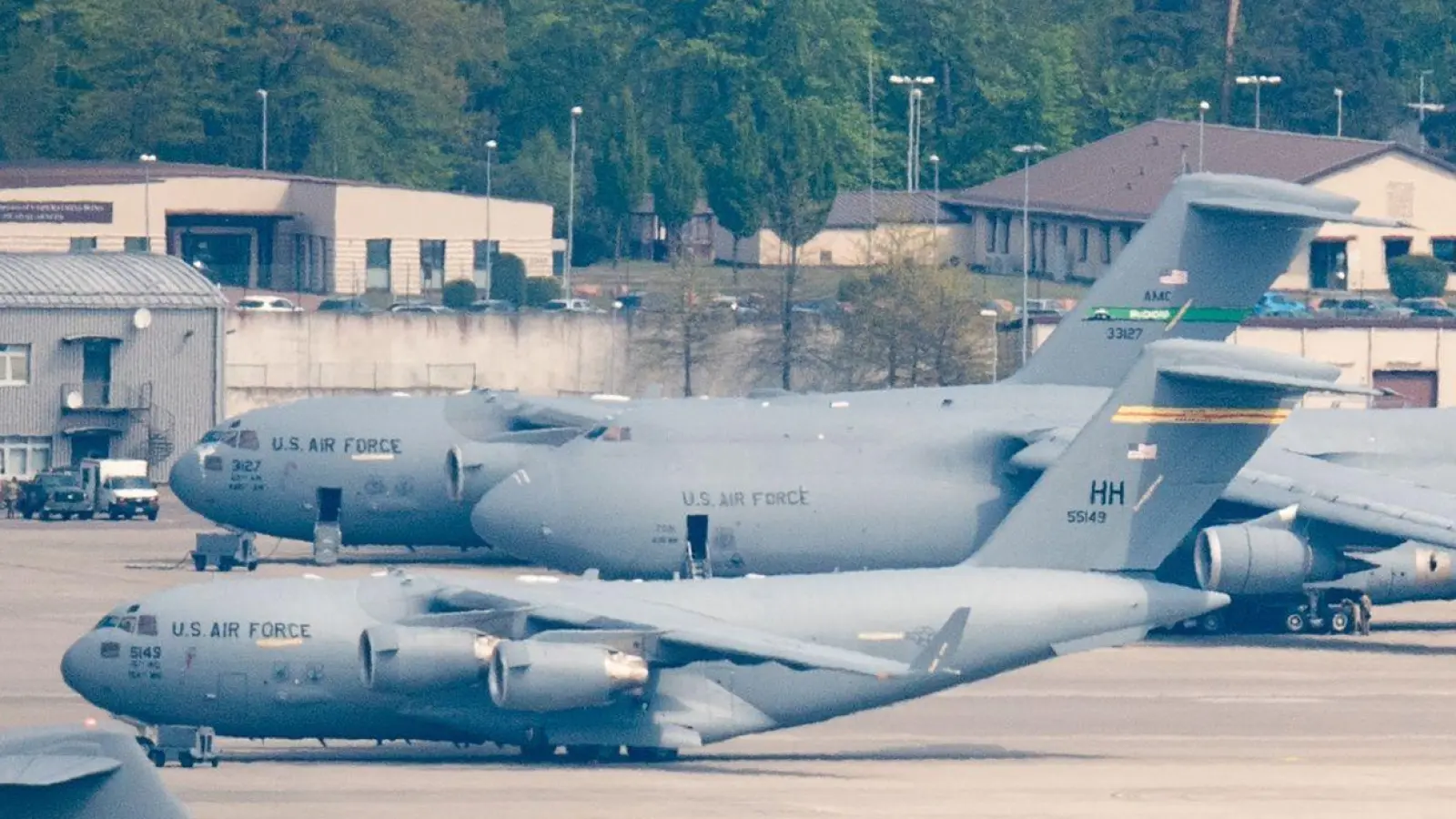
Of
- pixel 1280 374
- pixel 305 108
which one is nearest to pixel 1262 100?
pixel 305 108

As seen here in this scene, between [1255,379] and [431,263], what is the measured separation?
3015 inches

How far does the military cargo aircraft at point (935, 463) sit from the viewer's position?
53906 millimetres

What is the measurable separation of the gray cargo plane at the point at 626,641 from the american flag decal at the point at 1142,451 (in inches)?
33.7

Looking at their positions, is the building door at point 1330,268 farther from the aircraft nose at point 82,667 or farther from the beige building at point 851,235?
the aircraft nose at point 82,667

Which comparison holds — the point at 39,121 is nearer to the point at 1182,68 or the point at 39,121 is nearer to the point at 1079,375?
the point at 1182,68

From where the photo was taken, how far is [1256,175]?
4513 inches

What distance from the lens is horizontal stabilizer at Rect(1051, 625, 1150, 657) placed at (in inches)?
1608

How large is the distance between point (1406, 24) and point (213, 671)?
12990 cm

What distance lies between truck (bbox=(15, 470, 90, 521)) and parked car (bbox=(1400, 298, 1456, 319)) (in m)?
49.2

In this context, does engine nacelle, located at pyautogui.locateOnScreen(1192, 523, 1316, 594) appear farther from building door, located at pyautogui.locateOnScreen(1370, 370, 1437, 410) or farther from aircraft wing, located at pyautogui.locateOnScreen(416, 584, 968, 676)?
building door, located at pyautogui.locateOnScreen(1370, 370, 1437, 410)

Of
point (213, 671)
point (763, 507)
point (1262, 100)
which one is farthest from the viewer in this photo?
point (1262, 100)

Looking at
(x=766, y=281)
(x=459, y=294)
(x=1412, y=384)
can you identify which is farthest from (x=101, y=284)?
(x=1412, y=384)

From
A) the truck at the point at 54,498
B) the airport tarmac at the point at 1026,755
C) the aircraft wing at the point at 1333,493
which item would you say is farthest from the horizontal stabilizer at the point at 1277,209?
the truck at the point at 54,498

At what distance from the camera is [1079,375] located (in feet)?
196
